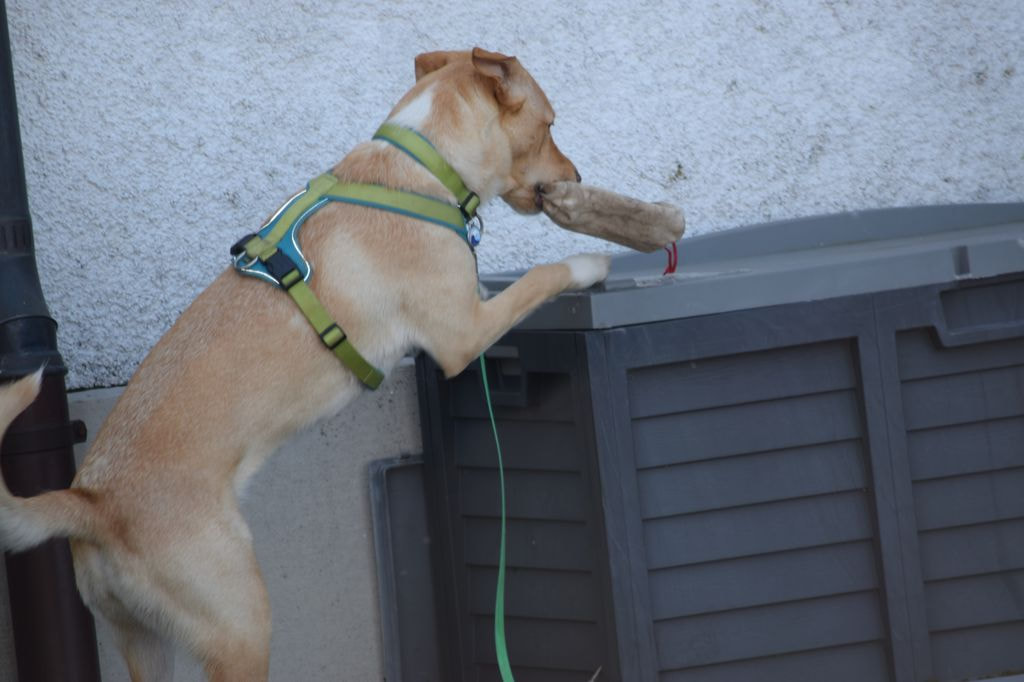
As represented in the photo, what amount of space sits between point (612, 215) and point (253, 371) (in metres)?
0.93

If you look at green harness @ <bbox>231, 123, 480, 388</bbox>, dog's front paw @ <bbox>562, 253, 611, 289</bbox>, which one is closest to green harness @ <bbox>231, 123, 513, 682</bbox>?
green harness @ <bbox>231, 123, 480, 388</bbox>

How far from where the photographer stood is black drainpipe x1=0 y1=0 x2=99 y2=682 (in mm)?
2988

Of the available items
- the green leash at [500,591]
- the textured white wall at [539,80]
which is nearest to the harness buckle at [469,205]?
the green leash at [500,591]

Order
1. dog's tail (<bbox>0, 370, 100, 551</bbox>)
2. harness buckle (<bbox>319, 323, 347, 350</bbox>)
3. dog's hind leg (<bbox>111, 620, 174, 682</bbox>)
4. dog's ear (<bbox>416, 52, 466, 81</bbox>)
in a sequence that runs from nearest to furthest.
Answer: dog's tail (<bbox>0, 370, 100, 551</bbox>)
dog's hind leg (<bbox>111, 620, 174, 682</bbox>)
harness buckle (<bbox>319, 323, 347, 350</bbox>)
dog's ear (<bbox>416, 52, 466, 81</bbox>)

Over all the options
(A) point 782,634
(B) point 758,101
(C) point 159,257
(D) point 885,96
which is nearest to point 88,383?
(C) point 159,257

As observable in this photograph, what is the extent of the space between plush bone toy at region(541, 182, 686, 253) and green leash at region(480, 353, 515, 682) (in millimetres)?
416

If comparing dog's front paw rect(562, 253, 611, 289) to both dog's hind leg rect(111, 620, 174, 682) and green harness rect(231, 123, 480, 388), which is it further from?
dog's hind leg rect(111, 620, 174, 682)

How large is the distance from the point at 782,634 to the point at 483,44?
1.99 metres

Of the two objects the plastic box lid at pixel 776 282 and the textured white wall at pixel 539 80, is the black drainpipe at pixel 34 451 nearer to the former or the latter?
the textured white wall at pixel 539 80

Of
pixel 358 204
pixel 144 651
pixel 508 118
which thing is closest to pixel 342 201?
pixel 358 204

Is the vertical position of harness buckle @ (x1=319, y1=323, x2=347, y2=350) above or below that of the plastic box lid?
below

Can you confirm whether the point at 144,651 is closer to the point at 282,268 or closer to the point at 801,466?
the point at 282,268

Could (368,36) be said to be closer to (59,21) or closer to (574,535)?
(59,21)

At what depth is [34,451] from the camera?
300cm
